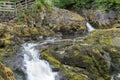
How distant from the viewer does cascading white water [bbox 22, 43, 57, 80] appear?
747 inches

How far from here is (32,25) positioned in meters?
27.7

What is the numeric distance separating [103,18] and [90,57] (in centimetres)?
1684

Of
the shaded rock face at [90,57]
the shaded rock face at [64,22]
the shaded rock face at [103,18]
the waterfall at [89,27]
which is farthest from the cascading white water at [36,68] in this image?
the shaded rock face at [103,18]

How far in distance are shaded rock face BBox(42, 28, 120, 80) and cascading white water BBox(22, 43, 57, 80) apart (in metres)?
0.51

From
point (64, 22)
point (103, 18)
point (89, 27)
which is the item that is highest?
point (64, 22)

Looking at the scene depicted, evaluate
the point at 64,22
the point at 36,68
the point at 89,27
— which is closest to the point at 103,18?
the point at 89,27

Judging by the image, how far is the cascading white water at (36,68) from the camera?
62.2 ft

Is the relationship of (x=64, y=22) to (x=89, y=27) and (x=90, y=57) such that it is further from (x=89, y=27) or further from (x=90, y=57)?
(x=90, y=57)

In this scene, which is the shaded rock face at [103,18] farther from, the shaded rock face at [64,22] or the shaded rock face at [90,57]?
the shaded rock face at [90,57]

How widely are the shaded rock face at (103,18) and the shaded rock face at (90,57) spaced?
44.8 feet

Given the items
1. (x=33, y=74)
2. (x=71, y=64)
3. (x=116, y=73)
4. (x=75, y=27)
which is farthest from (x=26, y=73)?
(x=75, y=27)

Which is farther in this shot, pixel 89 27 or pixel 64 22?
pixel 89 27

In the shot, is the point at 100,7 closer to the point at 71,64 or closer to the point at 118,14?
the point at 118,14

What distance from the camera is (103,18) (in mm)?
36625
